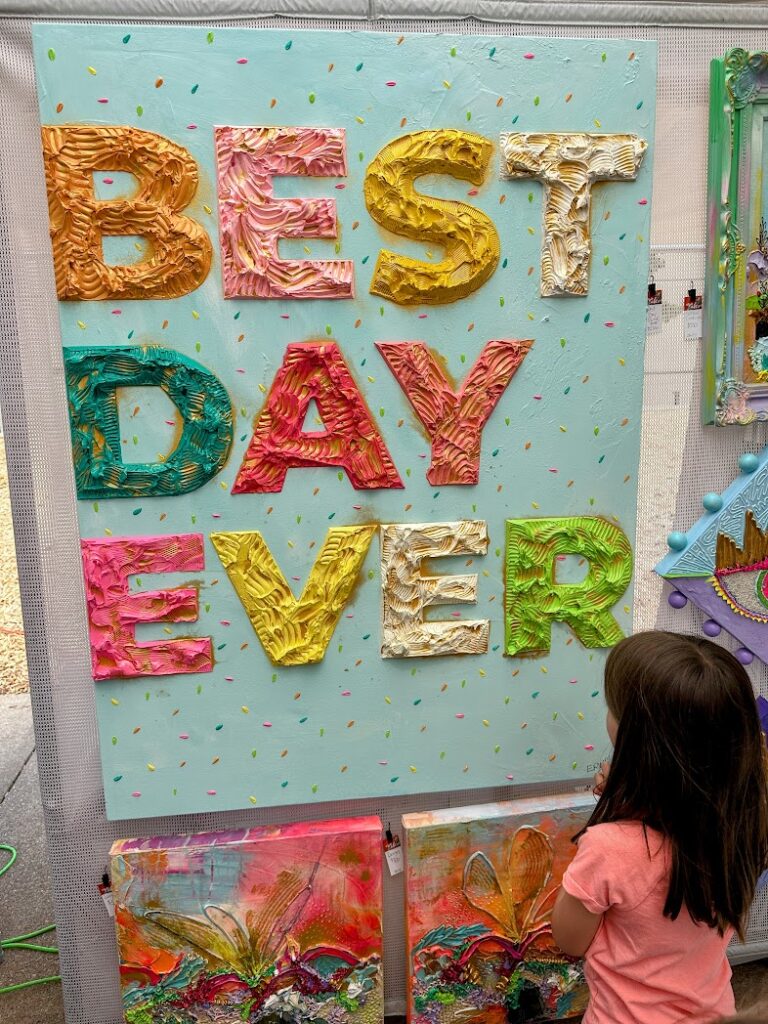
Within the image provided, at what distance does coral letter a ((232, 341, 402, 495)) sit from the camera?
1.55 meters

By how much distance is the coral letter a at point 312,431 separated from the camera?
1.55m

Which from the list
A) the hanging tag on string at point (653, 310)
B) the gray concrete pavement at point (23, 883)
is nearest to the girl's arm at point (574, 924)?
the hanging tag on string at point (653, 310)

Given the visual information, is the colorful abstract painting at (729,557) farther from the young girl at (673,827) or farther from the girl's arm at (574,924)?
the girl's arm at (574,924)

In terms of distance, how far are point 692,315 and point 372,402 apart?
0.74m

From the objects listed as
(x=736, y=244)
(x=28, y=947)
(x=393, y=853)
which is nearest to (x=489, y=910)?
(x=393, y=853)

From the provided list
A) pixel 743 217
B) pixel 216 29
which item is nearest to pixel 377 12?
pixel 216 29

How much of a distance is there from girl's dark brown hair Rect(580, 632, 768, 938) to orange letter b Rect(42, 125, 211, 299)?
3.52ft

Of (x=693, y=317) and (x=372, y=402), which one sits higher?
(x=693, y=317)

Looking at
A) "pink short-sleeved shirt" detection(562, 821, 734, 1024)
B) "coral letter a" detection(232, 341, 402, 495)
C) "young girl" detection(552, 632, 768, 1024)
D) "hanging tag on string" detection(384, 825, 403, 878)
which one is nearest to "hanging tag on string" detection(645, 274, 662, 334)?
"coral letter a" detection(232, 341, 402, 495)

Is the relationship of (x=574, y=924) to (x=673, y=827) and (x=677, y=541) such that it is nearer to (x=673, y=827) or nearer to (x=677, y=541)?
(x=673, y=827)

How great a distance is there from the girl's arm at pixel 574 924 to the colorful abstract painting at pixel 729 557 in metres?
0.81

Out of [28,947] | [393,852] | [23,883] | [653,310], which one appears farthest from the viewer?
[23,883]

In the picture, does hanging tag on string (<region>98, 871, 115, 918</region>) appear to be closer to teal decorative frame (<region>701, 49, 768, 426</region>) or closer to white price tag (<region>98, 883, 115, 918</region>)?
white price tag (<region>98, 883, 115, 918</region>)

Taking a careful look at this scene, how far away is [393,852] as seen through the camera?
1815 millimetres
